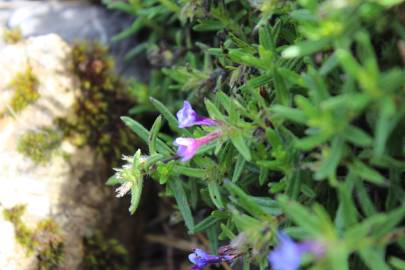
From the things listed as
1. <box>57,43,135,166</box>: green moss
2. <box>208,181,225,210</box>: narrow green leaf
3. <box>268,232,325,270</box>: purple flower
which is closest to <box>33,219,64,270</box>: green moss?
<box>57,43,135,166</box>: green moss

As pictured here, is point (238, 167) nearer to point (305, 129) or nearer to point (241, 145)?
point (241, 145)

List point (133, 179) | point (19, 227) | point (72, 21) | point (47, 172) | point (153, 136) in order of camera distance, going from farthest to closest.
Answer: point (72, 21)
point (47, 172)
point (19, 227)
point (153, 136)
point (133, 179)

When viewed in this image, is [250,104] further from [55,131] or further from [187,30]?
[55,131]

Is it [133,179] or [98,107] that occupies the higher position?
[133,179]

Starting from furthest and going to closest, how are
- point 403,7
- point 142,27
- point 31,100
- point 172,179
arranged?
point 142,27 → point 31,100 → point 172,179 → point 403,7

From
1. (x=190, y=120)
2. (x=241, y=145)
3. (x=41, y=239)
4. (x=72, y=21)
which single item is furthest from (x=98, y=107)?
(x=241, y=145)

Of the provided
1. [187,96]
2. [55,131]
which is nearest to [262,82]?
[187,96]
